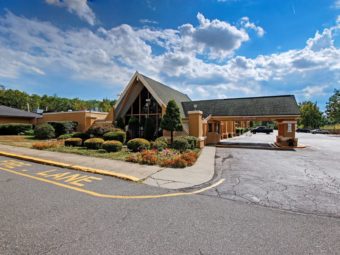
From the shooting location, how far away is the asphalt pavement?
316 centimetres

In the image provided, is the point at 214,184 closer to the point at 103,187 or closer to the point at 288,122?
the point at 103,187

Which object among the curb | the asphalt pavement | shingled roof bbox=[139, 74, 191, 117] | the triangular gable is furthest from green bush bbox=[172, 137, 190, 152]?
the asphalt pavement

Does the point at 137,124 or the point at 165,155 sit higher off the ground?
the point at 137,124

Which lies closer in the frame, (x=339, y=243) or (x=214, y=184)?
(x=339, y=243)

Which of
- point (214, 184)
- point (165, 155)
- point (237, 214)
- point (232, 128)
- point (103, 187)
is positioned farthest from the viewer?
point (232, 128)

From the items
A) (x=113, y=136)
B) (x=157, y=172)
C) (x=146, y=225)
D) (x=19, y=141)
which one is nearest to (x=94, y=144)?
(x=113, y=136)

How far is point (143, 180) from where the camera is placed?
709cm

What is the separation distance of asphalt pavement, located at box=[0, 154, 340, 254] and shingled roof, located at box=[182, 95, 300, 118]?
16755mm

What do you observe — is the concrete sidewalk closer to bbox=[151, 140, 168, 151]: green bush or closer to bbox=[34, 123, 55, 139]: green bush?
bbox=[151, 140, 168, 151]: green bush

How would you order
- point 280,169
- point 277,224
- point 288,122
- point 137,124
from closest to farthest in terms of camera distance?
point 277,224 < point 280,169 < point 288,122 < point 137,124

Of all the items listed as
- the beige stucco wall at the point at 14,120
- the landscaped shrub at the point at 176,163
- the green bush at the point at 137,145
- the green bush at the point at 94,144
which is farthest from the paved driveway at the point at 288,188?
the beige stucco wall at the point at 14,120

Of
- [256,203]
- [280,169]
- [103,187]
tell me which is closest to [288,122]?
[280,169]

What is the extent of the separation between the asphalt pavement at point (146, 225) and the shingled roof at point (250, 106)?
16755mm

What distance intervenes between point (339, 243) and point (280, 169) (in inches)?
258
